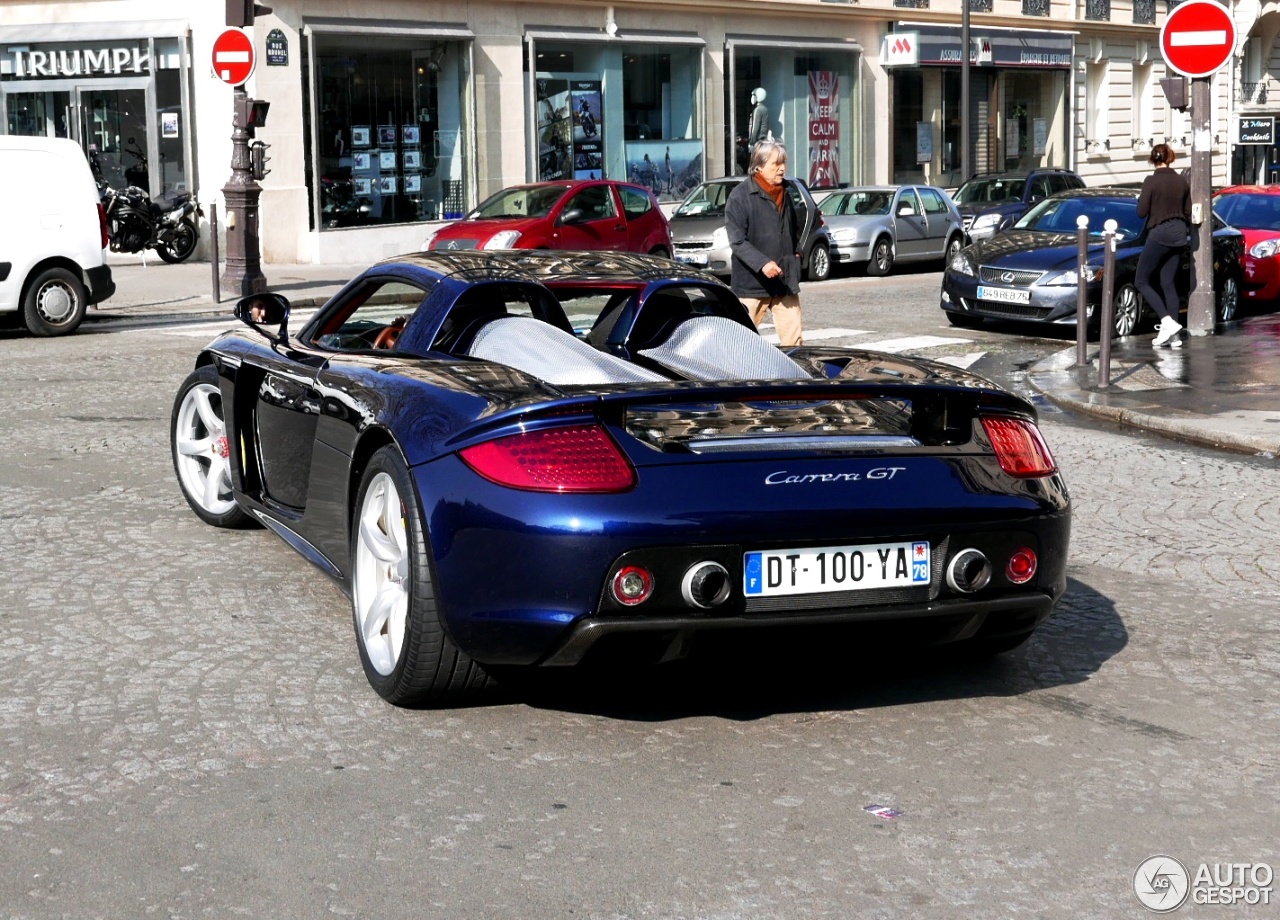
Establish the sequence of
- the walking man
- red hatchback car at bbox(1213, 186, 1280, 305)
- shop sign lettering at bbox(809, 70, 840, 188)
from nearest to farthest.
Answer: the walking man, red hatchback car at bbox(1213, 186, 1280, 305), shop sign lettering at bbox(809, 70, 840, 188)

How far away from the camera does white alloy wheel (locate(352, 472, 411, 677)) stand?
15.3ft

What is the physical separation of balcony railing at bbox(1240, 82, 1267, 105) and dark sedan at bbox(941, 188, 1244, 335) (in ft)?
125

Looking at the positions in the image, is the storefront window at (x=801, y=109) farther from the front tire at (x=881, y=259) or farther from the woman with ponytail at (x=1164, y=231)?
the woman with ponytail at (x=1164, y=231)

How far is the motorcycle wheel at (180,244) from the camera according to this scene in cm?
2516

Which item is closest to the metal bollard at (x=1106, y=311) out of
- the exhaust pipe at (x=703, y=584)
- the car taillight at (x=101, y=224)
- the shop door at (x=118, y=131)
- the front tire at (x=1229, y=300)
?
the front tire at (x=1229, y=300)

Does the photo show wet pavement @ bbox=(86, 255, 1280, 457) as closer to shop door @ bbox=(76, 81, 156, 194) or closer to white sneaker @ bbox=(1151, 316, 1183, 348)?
white sneaker @ bbox=(1151, 316, 1183, 348)

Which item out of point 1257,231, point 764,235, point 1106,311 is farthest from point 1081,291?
point 1257,231

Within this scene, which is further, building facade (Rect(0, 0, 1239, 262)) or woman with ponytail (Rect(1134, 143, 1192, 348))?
building facade (Rect(0, 0, 1239, 262))

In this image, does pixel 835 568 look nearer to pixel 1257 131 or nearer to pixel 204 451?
pixel 204 451

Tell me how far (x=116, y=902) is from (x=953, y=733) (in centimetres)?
209

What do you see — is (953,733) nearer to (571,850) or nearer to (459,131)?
(571,850)

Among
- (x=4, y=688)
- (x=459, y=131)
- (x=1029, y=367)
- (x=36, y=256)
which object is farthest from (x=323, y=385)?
(x=459, y=131)

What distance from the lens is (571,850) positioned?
367 centimetres

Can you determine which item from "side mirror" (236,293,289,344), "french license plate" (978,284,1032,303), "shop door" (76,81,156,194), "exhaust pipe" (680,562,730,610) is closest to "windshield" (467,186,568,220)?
"shop door" (76,81,156,194)
